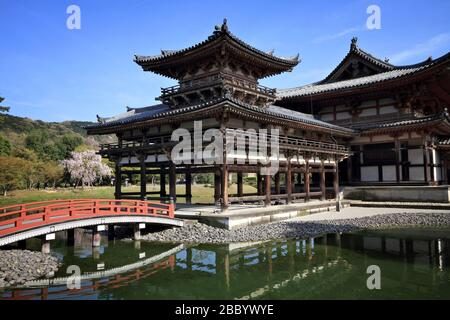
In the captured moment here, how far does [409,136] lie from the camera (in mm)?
28125

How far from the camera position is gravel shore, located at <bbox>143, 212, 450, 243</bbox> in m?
17.1

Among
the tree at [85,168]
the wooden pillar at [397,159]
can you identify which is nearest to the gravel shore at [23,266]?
the wooden pillar at [397,159]

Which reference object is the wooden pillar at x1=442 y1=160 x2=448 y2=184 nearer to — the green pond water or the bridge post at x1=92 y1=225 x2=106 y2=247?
the green pond water

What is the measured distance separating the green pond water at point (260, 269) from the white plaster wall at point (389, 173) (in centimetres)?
1214

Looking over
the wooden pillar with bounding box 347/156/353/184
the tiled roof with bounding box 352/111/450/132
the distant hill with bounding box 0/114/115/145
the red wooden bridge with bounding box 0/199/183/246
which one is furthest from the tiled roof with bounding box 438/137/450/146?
the distant hill with bounding box 0/114/115/145

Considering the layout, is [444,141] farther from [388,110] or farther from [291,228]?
[291,228]

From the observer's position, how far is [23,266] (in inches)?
482

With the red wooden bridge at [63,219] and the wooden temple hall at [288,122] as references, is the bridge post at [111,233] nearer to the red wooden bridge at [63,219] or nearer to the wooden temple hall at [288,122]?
the red wooden bridge at [63,219]

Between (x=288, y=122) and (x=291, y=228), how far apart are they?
738 centimetres

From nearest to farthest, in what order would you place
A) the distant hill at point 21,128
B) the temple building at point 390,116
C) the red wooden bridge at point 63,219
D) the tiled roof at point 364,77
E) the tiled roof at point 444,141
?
the red wooden bridge at point 63,219
the temple building at point 390,116
the tiled roof at point 444,141
the tiled roof at point 364,77
the distant hill at point 21,128

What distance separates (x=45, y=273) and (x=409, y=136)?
91.1 ft

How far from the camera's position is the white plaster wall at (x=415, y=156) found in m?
28.2
